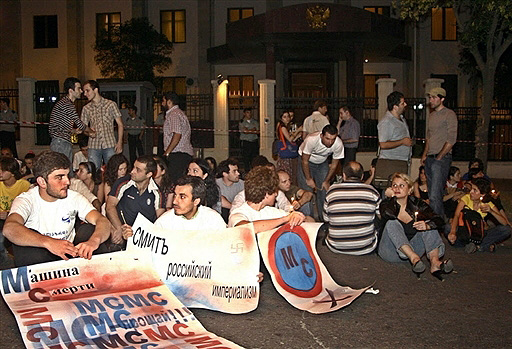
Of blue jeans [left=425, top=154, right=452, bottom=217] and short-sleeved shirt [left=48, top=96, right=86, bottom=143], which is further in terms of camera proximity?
blue jeans [left=425, top=154, right=452, bottom=217]

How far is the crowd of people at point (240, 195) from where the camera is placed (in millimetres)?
6027

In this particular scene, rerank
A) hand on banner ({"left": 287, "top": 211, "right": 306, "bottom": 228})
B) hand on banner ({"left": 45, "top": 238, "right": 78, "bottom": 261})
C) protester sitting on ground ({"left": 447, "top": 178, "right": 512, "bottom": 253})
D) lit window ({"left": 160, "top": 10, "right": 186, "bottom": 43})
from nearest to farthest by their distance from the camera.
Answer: hand on banner ({"left": 45, "top": 238, "right": 78, "bottom": 261})
hand on banner ({"left": 287, "top": 211, "right": 306, "bottom": 228})
protester sitting on ground ({"left": 447, "top": 178, "right": 512, "bottom": 253})
lit window ({"left": 160, "top": 10, "right": 186, "bottom": 43})

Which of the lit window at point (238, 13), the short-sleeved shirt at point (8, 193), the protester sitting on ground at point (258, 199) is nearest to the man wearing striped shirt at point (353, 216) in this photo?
the protester sitting on ground at point (258, 199)

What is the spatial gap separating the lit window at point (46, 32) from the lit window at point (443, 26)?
56.7 feet

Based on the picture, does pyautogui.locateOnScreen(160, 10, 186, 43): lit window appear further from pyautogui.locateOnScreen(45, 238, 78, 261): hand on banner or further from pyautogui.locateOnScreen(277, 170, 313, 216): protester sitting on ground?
pyautogui.locateOnScreen(45, 238, 78, 261): hand on banner

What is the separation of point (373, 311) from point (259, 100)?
1439 centimetres

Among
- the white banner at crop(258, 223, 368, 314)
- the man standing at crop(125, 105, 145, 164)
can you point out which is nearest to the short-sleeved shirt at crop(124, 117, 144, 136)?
the man standing at crop(125, 105, 145, 164)

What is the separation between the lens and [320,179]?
10781mm

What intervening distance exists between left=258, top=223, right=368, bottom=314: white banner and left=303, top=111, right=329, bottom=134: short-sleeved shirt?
7013 mm

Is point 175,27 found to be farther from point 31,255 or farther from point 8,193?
point 31,255

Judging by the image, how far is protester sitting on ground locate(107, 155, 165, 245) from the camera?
24.7 ft

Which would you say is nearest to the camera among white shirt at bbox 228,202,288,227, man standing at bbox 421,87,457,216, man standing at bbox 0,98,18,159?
white shirt at bbox 228,202,288,227

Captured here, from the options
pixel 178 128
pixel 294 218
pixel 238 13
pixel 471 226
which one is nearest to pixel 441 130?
pixel 471 226

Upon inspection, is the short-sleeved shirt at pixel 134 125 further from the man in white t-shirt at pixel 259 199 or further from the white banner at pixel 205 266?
the white banner at pixel 205 266
